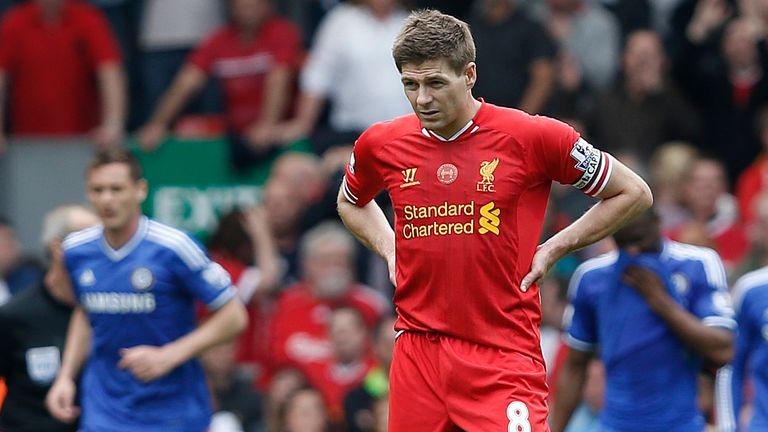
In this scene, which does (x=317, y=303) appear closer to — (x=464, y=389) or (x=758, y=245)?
(x=758, y=245)

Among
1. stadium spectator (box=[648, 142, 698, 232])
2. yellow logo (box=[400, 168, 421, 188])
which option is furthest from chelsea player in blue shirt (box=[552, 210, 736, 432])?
stadium spectator (box=[648, 142, 698, 232])

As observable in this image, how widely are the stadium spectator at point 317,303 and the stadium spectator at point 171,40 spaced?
2.47m

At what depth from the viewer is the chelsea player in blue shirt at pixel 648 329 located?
877cm

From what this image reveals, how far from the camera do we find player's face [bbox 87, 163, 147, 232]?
849 cm

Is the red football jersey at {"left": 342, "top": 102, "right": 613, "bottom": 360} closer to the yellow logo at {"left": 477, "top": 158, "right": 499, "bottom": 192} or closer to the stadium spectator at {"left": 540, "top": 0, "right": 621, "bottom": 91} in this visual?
the yellow logo at {"left": 477, "top": 158, "right": 499, "bottom": 192}

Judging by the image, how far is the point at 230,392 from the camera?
11625 millimetres

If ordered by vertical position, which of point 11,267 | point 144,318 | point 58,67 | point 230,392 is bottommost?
point 230,392

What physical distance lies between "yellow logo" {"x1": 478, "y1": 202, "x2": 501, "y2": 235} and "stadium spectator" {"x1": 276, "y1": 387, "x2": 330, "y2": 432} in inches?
186

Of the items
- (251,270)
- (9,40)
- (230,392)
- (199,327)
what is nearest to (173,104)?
(9,40)

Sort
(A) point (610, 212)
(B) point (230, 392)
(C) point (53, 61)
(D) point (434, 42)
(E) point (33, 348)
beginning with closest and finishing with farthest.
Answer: (D) point (434, 42), (A) point (610, 212), (E) point (33, 348), (B) point (230, 392), (C) point (53, 61)

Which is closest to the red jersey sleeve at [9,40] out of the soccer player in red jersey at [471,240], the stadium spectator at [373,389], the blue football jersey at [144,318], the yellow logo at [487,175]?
the stadium spectator at [373,389]

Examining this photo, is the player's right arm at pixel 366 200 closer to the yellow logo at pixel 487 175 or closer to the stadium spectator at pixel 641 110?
the yellow logo at pixel 487 175

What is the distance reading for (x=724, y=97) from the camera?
543 inches

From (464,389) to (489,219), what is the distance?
66cm
